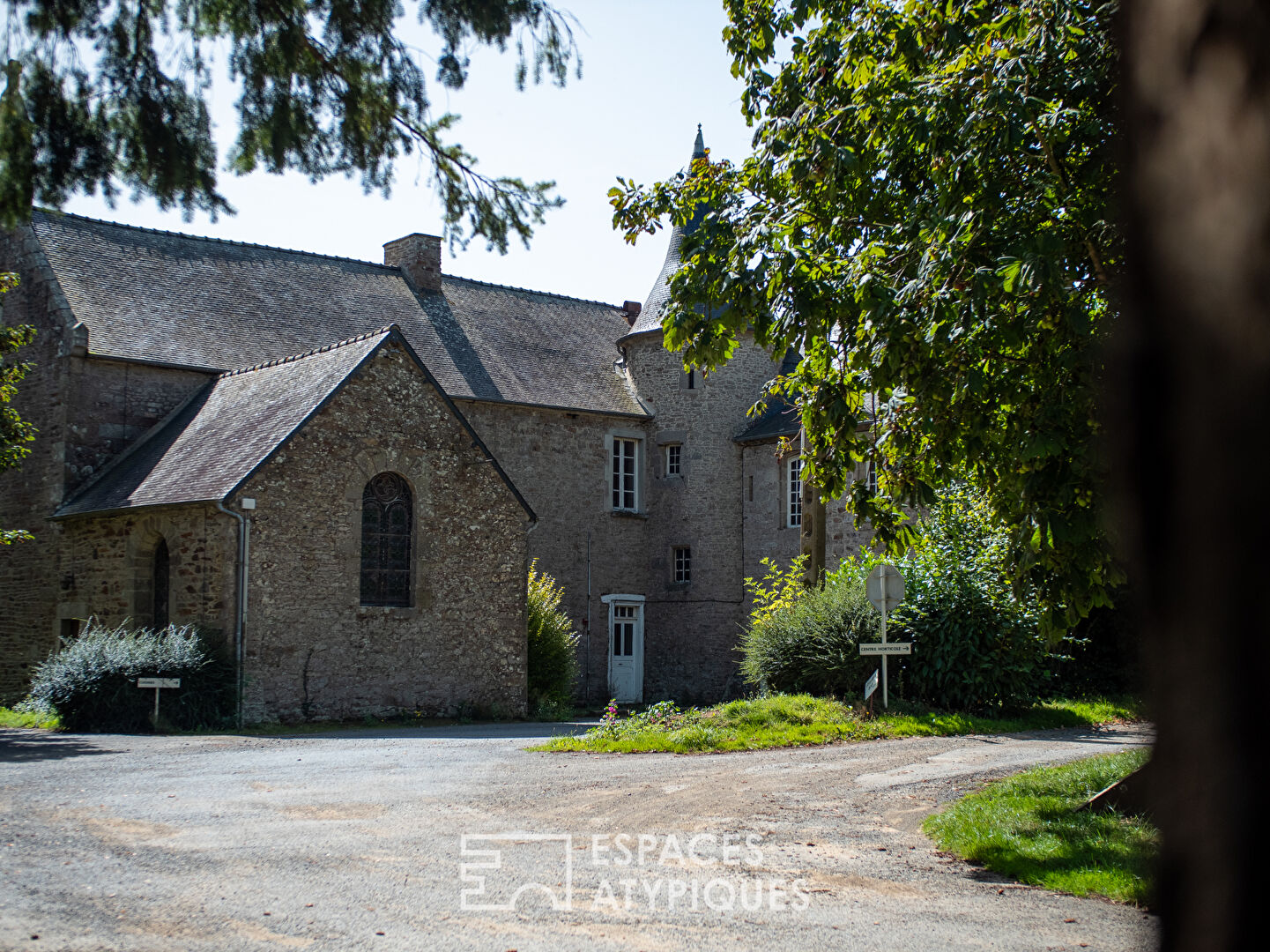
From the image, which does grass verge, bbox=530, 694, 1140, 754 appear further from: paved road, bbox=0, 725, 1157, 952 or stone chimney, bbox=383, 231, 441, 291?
stone chimney, bbox=383, 231, 441, 291

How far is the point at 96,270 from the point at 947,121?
62.4 feet

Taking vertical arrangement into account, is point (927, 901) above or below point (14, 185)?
below

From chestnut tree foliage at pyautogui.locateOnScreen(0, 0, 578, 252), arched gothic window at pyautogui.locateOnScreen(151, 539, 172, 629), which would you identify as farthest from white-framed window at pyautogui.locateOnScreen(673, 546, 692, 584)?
chestnut tree foliage at pyautogui.locateOnScreen(0, 0, 578, 252)

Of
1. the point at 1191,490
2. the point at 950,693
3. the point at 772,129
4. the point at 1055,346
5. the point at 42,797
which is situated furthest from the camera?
the point at 950,693

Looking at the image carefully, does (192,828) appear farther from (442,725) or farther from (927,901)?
(442,725)

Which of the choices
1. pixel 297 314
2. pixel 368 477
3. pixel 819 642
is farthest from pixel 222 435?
pixel 819 642

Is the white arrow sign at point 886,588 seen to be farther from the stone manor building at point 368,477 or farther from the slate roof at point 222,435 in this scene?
the slate roof at point 222,435

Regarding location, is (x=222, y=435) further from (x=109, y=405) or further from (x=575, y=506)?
(x=575, y=506)

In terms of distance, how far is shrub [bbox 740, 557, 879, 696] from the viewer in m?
16.5

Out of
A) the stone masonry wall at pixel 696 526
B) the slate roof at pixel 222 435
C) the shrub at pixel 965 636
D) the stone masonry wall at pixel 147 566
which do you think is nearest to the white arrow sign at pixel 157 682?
the stone masonry wall at pixel 147 566

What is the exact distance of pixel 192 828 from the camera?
753 cm

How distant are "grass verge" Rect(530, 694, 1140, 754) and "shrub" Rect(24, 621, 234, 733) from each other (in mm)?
5494

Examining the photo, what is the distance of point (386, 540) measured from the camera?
18422 millimetres

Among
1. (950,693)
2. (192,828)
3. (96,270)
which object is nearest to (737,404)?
(950,693)
